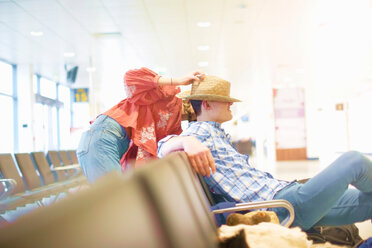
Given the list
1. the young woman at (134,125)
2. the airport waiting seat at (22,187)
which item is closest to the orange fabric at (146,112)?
the young woman at (134,125)

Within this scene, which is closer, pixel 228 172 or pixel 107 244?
pixel 107 244

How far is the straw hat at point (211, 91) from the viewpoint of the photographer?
5.79ft

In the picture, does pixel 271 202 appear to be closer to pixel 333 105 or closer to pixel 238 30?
pixel 238 30

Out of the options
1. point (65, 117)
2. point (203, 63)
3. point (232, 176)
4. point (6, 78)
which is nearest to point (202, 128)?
point (232, 176)

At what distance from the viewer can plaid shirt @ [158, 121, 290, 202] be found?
1600 mm

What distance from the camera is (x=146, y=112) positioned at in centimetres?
214

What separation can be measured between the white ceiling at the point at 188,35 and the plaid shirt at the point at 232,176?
15.4ft

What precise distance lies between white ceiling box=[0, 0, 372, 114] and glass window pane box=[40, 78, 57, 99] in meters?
0.50

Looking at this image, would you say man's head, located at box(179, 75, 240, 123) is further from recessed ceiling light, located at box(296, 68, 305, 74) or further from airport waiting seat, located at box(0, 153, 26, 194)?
recessed ceiling light, located at box(296, 68, 305, 74)

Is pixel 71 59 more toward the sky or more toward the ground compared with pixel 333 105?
more toward the sky

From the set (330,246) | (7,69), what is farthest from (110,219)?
(7,69)

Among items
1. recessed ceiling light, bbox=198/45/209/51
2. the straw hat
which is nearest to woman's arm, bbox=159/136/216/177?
the straw hat

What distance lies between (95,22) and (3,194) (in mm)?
4133

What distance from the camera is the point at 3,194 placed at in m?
3.70
